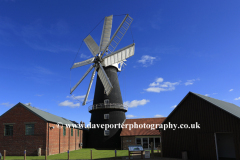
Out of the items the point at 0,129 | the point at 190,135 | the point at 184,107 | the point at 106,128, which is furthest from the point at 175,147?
the point at 0,129

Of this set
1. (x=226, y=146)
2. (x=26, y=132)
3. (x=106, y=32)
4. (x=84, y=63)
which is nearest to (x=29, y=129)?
(x=26, y=132)

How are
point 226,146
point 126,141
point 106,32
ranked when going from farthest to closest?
point 126,141 < point 106,32 < point 226,146

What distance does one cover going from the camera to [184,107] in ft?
63.9

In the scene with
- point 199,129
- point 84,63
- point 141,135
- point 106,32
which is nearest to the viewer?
point 199,129

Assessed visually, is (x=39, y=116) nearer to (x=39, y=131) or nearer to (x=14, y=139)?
(x=39, y=131)

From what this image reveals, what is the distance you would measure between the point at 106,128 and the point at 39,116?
35.4ft

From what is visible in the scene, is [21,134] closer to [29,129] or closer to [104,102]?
[29,129]

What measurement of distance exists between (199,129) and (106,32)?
17888 mm

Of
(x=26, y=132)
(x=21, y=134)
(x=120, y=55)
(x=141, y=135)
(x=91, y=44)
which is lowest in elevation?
(x=141, y=135)

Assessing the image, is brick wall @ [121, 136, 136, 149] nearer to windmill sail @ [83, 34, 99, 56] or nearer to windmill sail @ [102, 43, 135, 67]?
windmill sail @ [102, 43, 135, 67]

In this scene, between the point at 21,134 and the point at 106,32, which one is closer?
the point at 21,134

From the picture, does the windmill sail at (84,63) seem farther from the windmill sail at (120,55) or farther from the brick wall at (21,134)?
the brick wall at (21,134)

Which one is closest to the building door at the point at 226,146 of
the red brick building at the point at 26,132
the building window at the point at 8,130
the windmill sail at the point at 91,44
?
the red brick building at the point at 26,132

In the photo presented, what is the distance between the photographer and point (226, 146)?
20.9m
